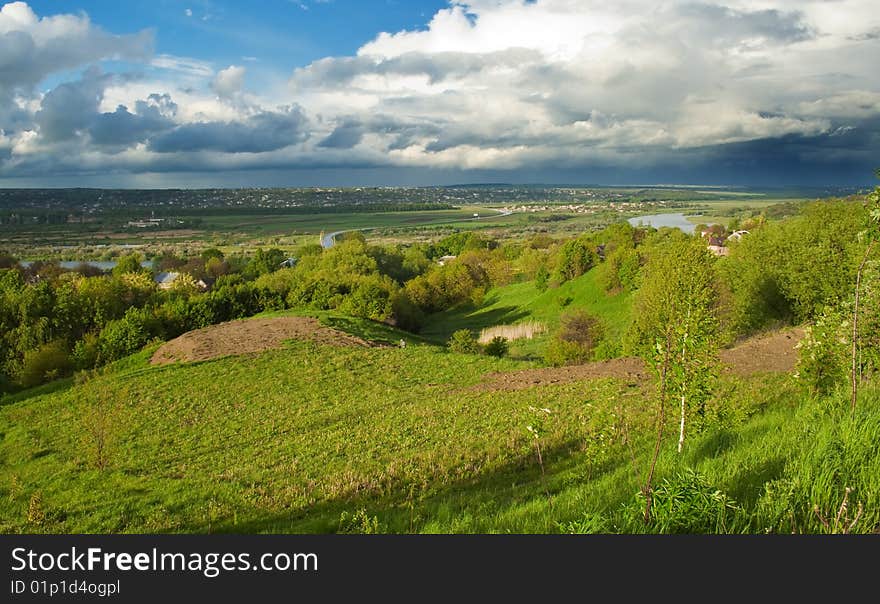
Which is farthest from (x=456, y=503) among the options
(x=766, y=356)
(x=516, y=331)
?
(x=516, y=331)

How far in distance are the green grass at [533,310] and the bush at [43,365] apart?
1249 inches

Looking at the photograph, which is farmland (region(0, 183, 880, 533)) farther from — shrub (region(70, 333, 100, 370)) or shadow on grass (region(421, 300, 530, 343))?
shadow on grass (region(421, 300, 530, 343))

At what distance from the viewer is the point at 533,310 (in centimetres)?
6550

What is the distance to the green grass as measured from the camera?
5033 cm

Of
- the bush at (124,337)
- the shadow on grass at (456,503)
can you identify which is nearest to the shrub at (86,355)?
the bush at (124,337)

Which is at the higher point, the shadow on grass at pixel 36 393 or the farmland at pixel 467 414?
the farmland at pixel 467 414

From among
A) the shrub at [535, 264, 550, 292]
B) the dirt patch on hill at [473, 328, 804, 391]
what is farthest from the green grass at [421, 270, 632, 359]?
the dirt patch on hill at [473, 328, 804, 391]

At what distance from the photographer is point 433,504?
973 centimetres

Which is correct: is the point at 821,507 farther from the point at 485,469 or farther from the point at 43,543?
the point at 485,469

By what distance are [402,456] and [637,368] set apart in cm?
1410

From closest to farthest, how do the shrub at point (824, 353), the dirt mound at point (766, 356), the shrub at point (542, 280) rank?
1. the shrub at point (824, 353)
2. the dirt mound at point (766, 356)
3. the shrub at point (542, 280)

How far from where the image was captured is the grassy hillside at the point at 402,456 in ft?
17.7

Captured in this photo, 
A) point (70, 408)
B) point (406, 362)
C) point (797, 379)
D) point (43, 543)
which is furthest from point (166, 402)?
point (797, 379)

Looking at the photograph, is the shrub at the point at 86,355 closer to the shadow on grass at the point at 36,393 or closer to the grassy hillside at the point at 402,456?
the shadow on grass at the point at 36,393
